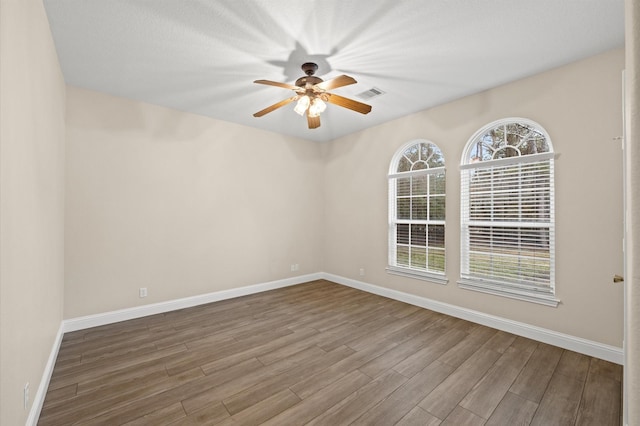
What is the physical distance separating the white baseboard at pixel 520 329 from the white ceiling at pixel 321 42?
2768mm

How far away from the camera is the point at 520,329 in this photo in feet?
10.00

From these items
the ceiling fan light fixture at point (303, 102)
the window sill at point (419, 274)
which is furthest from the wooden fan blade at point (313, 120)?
the window sill at point (419, 274)

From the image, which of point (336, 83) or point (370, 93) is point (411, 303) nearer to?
point (370, 93)

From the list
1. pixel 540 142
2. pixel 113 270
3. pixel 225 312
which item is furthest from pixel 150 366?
pixel 540 142

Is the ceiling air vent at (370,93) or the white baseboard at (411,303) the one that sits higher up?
the ceiling air vent at (370,93)

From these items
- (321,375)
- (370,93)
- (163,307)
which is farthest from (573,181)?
(163,307)

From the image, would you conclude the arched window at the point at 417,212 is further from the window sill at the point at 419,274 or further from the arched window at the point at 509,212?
the arched window at the point at 509,212

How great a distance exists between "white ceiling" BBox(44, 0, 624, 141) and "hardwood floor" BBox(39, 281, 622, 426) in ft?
9.47

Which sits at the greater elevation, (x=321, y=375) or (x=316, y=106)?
(x=316, y=106)

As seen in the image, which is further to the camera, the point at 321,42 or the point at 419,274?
the point at 419,274

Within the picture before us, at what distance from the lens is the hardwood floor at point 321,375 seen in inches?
74.3

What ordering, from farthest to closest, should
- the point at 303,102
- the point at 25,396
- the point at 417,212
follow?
the point at 417,212 → the point at 303,102 → the point at 25,396

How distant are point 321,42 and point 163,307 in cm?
382

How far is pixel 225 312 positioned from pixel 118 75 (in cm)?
311
